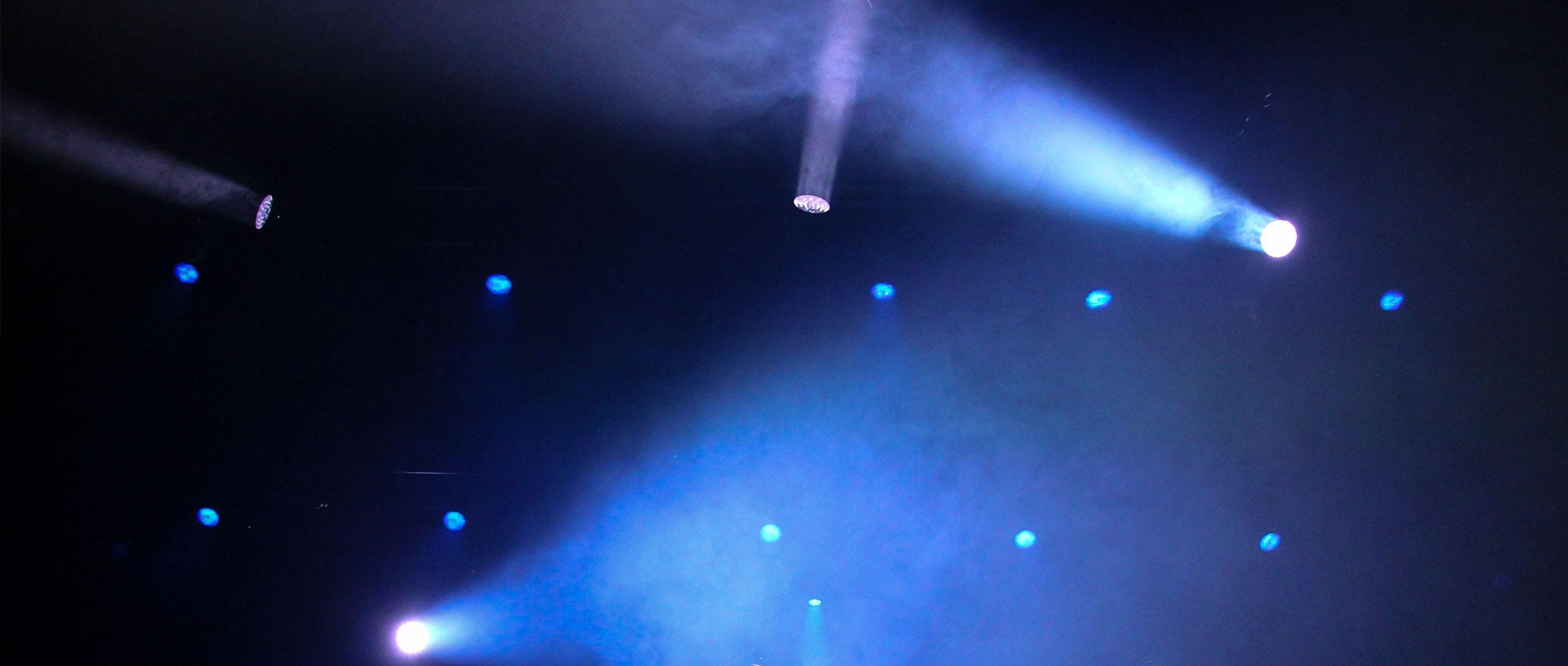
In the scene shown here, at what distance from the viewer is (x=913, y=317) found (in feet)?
7.50

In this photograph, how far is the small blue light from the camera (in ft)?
8.05

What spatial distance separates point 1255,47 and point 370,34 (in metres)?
2.18

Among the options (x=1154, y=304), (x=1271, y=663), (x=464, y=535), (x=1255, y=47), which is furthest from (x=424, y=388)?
(x=1271, y=663)

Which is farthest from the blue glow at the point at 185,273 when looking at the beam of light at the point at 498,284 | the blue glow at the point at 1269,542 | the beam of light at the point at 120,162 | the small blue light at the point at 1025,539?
the blue glow at the point at 1269,542

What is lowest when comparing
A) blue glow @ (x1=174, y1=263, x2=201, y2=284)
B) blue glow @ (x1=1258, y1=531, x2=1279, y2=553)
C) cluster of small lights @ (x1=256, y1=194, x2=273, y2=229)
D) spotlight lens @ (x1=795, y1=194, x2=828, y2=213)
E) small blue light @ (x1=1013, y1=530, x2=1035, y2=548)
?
small blue light @ (x1=1013, y1=530, x2=1035, y2=548)

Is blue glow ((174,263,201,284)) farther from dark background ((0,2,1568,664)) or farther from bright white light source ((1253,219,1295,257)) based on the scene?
bright white light source ((1253,219,1295,257))

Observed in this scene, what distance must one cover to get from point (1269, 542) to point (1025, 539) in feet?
2.63

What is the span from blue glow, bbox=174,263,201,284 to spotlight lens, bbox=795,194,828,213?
1801 mm

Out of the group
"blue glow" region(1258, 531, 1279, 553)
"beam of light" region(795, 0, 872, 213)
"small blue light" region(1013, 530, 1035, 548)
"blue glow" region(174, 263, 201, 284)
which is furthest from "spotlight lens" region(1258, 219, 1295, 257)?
"blue glow" region(174, 263, 201, 284)

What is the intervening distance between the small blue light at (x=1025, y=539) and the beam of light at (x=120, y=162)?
249 cm

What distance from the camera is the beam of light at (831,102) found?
1772mm

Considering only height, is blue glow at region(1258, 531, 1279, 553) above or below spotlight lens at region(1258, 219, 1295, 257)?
below

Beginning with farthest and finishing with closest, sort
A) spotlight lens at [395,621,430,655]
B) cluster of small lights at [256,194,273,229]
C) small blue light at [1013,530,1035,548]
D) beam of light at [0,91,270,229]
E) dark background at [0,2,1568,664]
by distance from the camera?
spotlight lens at [395,621,430,655]
small blue light at [1013,530,1035,548]
cluster of small lights at [256,194,273,229]
beam of light at [0,91,270,229]
dark background at [0,2,1568,664]

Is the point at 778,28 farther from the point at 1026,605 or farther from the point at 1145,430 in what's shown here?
the point at 1026,605
